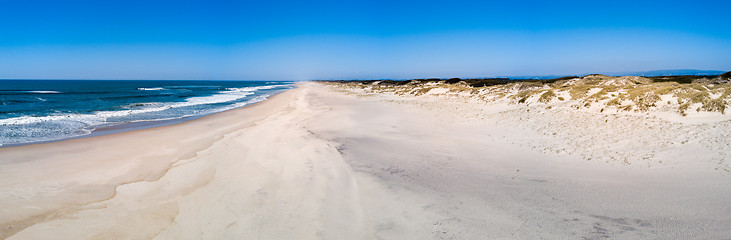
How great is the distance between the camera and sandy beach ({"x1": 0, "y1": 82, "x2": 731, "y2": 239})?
4.51 meters

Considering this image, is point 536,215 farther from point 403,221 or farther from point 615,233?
point 403,221

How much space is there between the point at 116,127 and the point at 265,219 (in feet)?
52.4

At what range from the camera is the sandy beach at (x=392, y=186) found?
4512 millimetres

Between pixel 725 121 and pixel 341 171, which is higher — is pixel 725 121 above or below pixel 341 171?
above

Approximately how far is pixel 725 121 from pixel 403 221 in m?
10.2

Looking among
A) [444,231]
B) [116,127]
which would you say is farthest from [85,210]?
[116,127]

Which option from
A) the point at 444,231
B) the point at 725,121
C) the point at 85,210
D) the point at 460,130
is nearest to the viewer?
the point at 444,231

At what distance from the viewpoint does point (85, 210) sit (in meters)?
5.43

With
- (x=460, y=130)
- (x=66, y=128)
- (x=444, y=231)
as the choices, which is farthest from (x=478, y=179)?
(x=66, y=128)

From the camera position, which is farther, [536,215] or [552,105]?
[552,105]

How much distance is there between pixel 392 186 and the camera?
20.5ft

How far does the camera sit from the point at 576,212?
4.76 meters

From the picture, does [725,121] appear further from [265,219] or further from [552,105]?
[265,219]

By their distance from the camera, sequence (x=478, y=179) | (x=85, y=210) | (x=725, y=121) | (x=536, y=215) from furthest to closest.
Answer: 1. (x=725, y=121)
2. (x=478, y=179)
3. (x=85, y=210)
4. (x=536, y=215)
